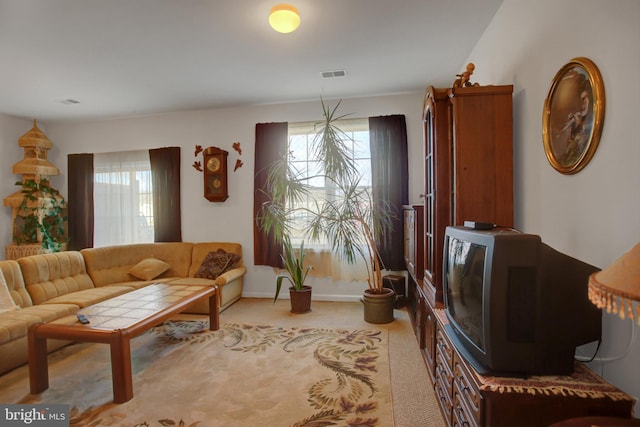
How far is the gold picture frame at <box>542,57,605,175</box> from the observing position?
1289 mm

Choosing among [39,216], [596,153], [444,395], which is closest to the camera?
[596,153]

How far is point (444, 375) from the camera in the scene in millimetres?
1781

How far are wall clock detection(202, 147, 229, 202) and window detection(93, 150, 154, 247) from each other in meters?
0.97

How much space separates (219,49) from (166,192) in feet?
8.19

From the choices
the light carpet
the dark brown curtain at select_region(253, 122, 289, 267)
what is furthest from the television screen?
the dark brown curtain at select_region(253, 122, 289, 267)

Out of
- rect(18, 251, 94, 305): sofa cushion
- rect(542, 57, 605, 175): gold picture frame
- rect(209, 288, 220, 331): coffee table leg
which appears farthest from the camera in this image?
rect(209, 288, 220, 331): coffee table leg

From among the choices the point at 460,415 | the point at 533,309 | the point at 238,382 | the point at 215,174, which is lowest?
the point at 238,382

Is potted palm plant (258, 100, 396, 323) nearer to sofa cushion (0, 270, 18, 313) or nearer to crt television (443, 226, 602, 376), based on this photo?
crt television (443, 226, 602, 376)

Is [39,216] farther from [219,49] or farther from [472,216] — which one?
[472,216]

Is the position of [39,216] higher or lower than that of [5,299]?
higher

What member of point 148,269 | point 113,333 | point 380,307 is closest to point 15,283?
point 148,269

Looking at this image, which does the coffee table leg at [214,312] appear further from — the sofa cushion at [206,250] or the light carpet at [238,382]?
the sofa cushion at [206,250]

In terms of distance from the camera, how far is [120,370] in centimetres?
203

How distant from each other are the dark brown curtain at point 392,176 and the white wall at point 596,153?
75.1 inches
